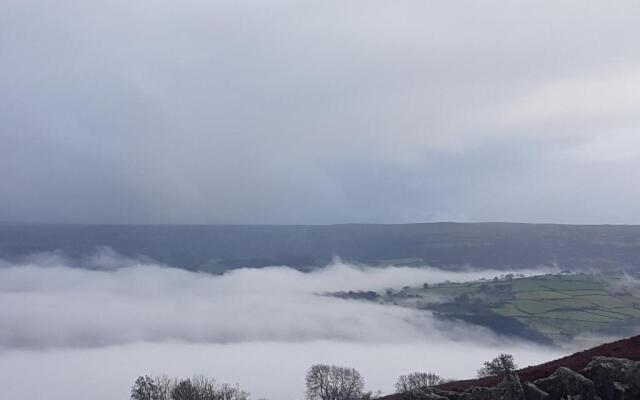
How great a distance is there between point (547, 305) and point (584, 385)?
129m

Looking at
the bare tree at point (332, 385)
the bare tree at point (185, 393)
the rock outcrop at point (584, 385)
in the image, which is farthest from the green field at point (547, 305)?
the rock outcrop at point (584, 385)

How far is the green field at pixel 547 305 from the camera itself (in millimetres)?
122062

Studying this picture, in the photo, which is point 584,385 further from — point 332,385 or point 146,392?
point 332,385

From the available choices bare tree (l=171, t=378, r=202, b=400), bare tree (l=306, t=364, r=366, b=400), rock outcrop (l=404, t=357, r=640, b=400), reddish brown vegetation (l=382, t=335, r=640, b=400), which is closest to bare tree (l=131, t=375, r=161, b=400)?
bare tree (l=171, t=378, r=202, b=400)

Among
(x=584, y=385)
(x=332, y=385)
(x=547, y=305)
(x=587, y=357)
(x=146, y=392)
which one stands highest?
(x=547, y=305)

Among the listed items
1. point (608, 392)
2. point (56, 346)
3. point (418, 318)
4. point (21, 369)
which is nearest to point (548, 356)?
point (418, 318)

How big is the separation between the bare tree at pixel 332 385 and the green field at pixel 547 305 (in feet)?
207

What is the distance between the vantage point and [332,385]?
74.8 m

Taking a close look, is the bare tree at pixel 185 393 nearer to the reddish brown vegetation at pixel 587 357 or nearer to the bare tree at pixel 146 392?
the bare tree at pixel 146 392

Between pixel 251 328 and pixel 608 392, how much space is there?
173074 mm

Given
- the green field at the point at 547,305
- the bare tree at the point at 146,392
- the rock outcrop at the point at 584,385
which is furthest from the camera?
the green field at the point at 547,305

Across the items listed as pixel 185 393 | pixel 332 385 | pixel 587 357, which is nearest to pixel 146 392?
pixel 185 393

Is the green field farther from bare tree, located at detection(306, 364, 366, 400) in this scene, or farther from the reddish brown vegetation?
the reddish brown vegetation

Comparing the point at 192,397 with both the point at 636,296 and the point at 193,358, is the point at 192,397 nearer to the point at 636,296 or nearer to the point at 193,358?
the point at 193,358
